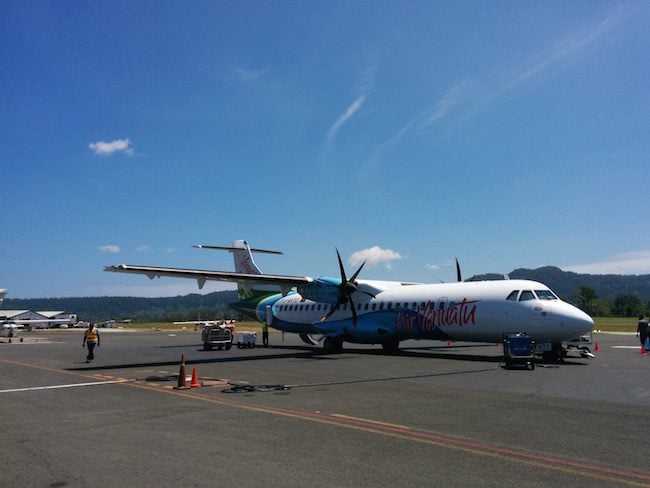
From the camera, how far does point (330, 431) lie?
8.59 metres

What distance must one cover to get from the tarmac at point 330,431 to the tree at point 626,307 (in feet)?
468

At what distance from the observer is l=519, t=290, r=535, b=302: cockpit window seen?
21.0m

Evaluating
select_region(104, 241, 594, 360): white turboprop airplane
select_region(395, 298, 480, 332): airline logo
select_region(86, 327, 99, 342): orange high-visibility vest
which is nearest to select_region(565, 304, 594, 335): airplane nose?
select_region(104, 241, 594, 360): white turboprop airplane

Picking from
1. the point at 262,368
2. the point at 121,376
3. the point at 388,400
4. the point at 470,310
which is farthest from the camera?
the point at 470,310

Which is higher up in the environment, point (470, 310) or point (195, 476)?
point (470, 310)

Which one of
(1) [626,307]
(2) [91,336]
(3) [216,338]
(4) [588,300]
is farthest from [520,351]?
(1) [626,307]

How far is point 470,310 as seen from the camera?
22656 millimetres

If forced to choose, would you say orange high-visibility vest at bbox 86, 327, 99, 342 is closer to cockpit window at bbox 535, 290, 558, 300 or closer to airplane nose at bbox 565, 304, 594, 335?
cockpit window at bbox 535, 290, 558, 300

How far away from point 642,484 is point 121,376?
52.2ft

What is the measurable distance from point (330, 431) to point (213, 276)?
710 inches

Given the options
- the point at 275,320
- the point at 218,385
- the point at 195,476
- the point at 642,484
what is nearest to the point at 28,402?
the point at 218,385

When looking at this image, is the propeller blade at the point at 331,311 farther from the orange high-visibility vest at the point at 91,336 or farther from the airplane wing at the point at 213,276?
the orange high-visibility vest at the point at 91,336

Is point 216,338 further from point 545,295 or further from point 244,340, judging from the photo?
point 545,295

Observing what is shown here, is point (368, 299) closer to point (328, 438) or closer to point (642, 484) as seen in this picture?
point (328, 438)
